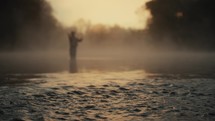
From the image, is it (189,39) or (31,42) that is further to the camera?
(31,42)

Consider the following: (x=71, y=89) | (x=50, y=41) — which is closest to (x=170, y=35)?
(x=50, y=41)

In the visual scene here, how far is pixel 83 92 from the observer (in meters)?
21.7

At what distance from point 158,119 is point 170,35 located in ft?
421

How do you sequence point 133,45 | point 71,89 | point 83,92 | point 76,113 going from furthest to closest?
point 133,45
point 71,89
point 83,92
point 76,113

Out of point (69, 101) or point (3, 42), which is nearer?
point (69, 101)

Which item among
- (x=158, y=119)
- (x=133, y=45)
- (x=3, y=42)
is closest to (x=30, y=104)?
(x=158, y=119)

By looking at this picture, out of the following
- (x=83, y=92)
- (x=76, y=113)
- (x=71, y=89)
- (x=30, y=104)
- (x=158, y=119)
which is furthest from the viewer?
(x=71, y=89)

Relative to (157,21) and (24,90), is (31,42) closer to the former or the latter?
(157,21)

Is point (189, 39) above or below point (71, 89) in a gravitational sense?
above

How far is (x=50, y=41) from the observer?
15975 cm

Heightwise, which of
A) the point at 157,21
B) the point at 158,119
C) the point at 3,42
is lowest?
the point at 158,119

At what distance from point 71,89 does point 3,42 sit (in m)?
116

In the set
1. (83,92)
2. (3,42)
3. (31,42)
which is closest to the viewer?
(83,92)

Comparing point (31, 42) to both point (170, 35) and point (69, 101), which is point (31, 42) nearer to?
point (170, 35)
